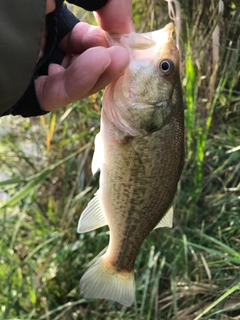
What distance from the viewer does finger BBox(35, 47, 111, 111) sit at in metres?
1.11

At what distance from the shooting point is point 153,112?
1.38m

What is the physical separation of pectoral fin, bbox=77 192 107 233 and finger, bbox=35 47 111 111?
0.40 m

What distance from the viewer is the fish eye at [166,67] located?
1337mm

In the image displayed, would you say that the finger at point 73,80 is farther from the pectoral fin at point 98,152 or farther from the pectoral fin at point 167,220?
the pectoral fin at point 167,220

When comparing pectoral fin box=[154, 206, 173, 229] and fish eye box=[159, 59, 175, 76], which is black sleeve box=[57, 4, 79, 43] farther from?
pectoral fin box=[154, 206, 173, 229]

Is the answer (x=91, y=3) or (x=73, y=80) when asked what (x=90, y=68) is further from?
(x=91, y=3)

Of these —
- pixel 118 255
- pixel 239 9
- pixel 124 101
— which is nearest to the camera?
pixel 124 101

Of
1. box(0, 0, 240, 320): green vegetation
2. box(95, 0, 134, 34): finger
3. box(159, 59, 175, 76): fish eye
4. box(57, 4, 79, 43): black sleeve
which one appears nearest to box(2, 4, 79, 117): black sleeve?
box(57, 4, 79, 43): black sleeve

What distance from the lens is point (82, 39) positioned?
1.47 metres

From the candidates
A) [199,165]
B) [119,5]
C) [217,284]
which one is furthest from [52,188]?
[119,5]

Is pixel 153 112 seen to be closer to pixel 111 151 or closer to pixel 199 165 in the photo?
pixel 111 151

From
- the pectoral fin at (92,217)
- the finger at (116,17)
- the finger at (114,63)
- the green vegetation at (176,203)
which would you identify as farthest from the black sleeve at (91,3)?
the green vegetation at (176,203)

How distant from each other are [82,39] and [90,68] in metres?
0.41

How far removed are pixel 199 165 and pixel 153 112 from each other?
2.79ft
